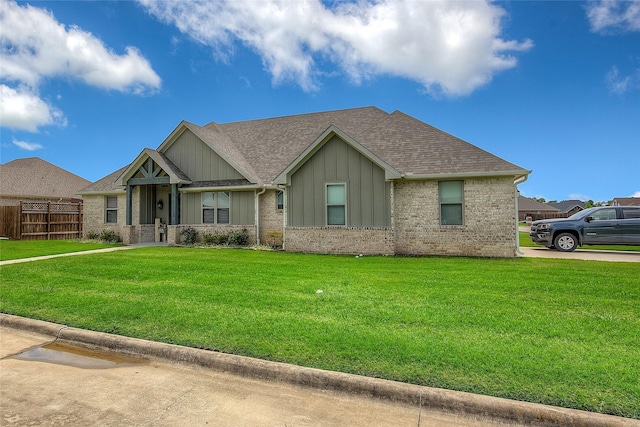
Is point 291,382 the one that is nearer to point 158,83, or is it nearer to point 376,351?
point 376,351

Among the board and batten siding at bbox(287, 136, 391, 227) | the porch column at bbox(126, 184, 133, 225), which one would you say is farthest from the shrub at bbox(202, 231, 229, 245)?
the porch column at bbox(126, 184, 133, 225)

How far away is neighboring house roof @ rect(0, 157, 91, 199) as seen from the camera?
29.5 metres

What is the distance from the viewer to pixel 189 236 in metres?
17.0

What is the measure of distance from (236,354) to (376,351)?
1.64 meters

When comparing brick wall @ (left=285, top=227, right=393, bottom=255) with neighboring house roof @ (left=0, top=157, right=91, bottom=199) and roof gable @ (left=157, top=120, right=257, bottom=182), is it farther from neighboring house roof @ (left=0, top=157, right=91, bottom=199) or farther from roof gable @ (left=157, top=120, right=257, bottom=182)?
neighboring house roof @ (left=0, top=157, right=91, bottom=199)

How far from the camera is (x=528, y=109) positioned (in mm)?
17875

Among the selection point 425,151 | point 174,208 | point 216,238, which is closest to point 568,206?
point 425,151

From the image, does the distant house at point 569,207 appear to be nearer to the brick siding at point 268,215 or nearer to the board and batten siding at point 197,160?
the brick siding at point 268,215

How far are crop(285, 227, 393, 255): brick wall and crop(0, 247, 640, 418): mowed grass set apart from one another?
3369 millimetres

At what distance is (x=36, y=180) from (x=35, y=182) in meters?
0.38

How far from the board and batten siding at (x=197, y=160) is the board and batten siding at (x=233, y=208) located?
968mm

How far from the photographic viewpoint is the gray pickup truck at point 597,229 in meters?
13.4

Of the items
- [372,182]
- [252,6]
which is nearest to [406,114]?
[372,182]

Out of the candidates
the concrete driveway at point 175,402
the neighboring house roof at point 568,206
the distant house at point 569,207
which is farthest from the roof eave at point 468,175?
the neighboring house roof at point 568,206
